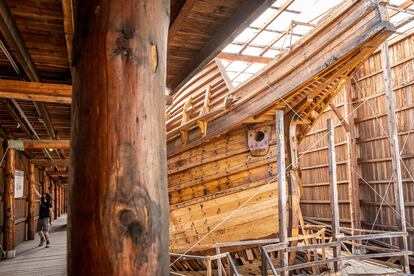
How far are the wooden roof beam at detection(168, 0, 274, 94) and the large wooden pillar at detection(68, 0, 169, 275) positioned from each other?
133 cm

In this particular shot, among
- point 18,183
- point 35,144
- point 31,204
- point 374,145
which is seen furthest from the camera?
point 31,204

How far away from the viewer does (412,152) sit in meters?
10.1

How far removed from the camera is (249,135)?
7254 millimetres

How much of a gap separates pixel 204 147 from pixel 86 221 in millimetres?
6781

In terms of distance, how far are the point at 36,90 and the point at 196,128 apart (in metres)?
4.03

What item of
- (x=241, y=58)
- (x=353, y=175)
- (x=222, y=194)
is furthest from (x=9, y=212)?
(x=353, y=175)

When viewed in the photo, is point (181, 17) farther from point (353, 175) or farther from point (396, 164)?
point (353, 175)

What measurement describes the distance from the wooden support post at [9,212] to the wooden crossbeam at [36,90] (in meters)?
4.61

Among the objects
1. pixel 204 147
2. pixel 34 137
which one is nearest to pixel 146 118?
pixel 204 147

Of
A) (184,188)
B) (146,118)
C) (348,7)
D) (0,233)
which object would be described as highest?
(348,7)

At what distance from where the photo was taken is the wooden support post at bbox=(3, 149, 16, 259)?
324 inches

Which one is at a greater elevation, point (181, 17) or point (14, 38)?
point (14, 38)

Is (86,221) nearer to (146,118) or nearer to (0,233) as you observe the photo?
(146,118)

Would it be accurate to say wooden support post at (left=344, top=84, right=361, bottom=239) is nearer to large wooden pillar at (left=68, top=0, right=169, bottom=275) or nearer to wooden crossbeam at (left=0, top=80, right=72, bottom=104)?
wooden crossbeam at (left=0, top=80, right=72, bottom=104)
